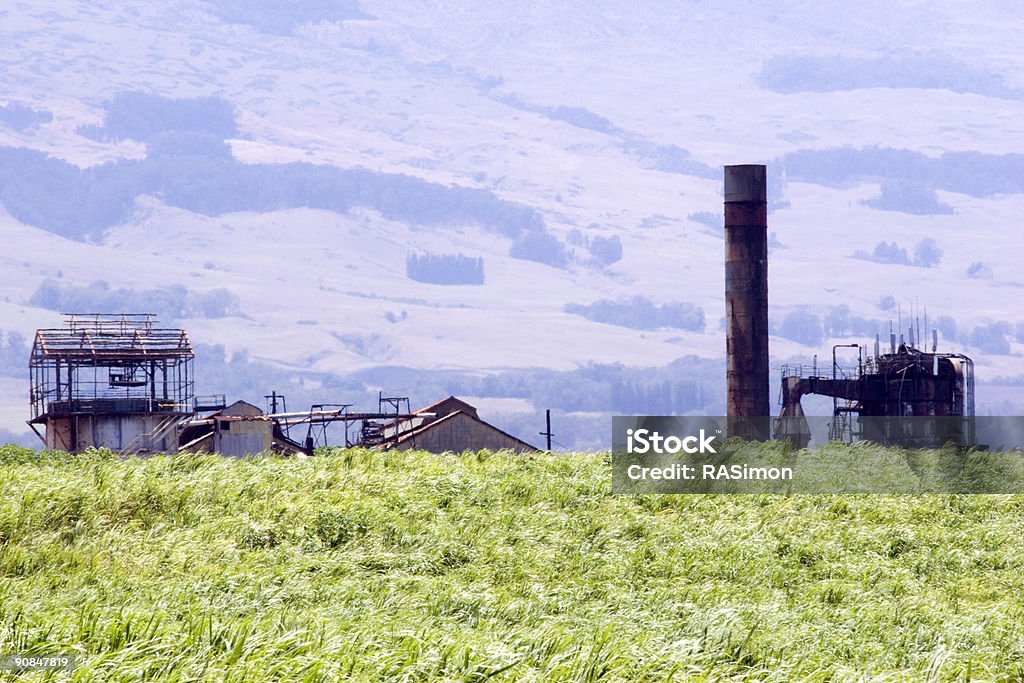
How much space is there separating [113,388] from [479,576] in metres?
43.6

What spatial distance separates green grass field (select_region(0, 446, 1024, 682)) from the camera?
14.1 m

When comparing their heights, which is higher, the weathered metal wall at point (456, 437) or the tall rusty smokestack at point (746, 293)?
the tall rusty smokestack at point (746, 293)

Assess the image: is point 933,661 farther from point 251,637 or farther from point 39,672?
point 39,672

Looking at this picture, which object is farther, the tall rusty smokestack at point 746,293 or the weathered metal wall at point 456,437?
the weathered metal wall at point 456,437

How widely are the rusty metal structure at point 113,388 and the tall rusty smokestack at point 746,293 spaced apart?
86.8ft

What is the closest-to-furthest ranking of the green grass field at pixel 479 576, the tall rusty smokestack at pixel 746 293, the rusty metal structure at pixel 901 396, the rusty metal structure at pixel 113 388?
1. the green grass field at pixel 479 576
2. the tall rusty smokestack at pixel 746 293
3. the rusty metal structure at pixel 901 396
4. the rusty metal structure at pixel 113 388

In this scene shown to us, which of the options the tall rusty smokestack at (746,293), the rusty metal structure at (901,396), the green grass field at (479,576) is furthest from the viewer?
the rusty metal structure at (901,396)

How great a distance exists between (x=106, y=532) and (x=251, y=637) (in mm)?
6407

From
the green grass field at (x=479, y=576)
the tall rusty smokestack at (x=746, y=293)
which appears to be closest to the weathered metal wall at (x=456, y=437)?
the tall rusty smokestack at (x=746, y=293)

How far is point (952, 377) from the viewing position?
54.8m

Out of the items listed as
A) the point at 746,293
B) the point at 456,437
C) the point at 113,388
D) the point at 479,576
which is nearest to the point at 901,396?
the point at 746,293

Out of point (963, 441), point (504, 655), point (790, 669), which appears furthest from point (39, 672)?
point (963, 441)

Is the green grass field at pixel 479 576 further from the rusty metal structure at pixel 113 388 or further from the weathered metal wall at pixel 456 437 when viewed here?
the rusty metal structure at pixel 113 388

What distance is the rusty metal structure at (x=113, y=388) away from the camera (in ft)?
190
